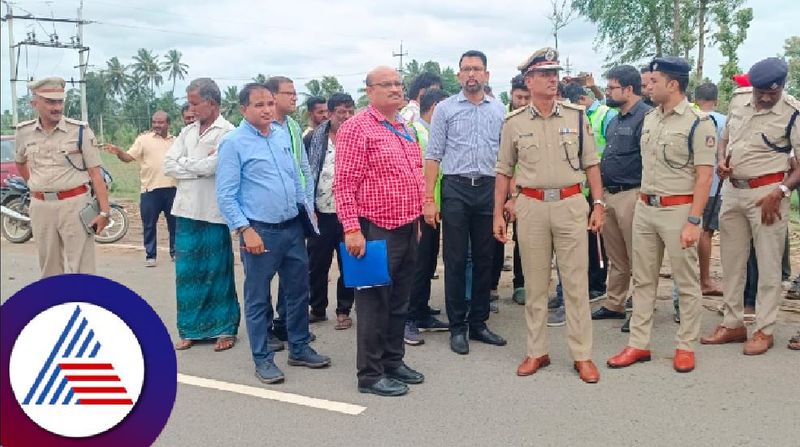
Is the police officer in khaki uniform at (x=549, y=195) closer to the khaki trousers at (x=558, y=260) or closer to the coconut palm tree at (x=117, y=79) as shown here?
the khaki trousers at (x=558, y=260)

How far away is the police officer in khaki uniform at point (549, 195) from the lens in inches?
167

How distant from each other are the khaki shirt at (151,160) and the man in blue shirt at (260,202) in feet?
13.2

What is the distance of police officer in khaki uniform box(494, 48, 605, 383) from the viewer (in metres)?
4.25

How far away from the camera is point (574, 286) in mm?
4367

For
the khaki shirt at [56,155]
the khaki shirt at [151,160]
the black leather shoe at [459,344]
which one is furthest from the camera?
the khaki shirt at [151,160]

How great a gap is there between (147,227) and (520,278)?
14.4 ft

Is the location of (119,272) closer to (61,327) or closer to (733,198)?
(733,198)

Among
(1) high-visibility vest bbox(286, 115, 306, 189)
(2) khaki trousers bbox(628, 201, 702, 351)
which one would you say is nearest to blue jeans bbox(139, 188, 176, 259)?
(1) high-visibility vest bbox(286, 115, 306, 189)

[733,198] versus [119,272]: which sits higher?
[733,198]

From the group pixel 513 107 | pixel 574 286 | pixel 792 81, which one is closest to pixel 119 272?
pixel 513 107

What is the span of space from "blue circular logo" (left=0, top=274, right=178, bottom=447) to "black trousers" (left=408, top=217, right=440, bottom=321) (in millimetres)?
3747

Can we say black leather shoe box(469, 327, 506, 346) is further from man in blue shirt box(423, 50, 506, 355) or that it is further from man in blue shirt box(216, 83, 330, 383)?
man in blue shirt box(216, 83, 330, 383)

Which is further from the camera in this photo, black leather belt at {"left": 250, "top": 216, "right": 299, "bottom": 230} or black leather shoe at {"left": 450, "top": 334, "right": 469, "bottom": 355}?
black leather shoe at {"left": 450, "top": 334, "right": 469, "bottom": 355}

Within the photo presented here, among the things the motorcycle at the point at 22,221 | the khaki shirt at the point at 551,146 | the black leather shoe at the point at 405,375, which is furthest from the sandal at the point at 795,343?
the motorcycle at the point at 22,221
